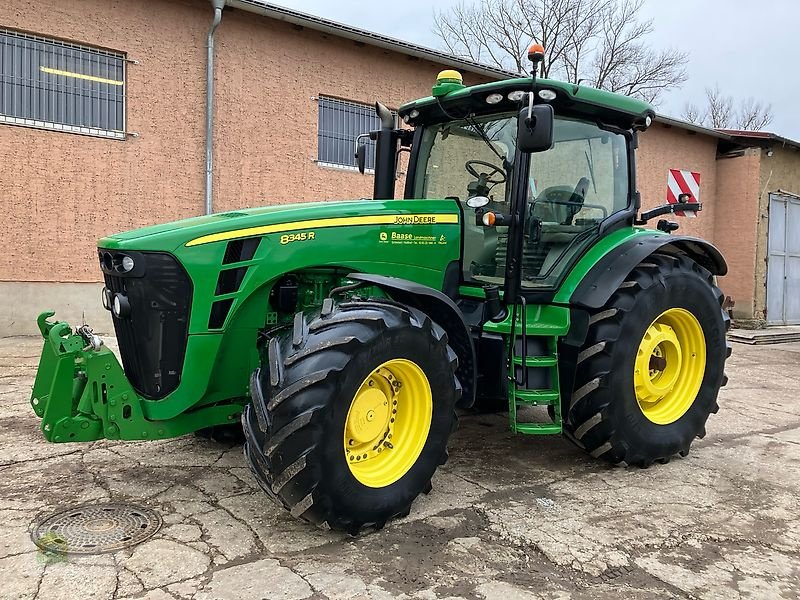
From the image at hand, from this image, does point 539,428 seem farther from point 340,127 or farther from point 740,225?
point 740,225

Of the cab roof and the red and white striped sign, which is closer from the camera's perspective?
the cab roof

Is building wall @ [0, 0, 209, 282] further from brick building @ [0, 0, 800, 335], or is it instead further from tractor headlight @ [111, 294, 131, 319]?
tractor headlight @ [111, 294, 131, 319]

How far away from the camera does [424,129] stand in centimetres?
479

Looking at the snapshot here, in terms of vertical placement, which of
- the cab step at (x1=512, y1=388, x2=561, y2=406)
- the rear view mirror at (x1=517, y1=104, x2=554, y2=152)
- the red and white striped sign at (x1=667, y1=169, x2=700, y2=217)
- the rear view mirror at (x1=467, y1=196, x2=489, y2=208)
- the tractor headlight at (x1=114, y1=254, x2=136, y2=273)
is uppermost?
the red and white striped sign at (x1=667, y1=169, x2=700, y2=217)

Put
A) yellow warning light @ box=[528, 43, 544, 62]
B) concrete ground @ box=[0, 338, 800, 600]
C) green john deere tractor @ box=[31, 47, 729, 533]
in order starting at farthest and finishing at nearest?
yellow warning light @ box=[528, 43, 544, 62] < green john deere tractor @ box=[31, 47, 729, 533] < concrete ground @ box=[0, 338, 800, 600]

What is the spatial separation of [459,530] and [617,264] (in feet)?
6.24

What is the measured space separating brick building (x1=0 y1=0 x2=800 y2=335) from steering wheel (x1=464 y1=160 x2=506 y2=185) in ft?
19.9

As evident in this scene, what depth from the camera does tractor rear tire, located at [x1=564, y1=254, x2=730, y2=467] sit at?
409 centimetres

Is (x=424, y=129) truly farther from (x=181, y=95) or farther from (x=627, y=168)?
(x=181, y=95)

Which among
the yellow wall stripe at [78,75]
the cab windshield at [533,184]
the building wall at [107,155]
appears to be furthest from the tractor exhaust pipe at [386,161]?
the yellow wall stripe at [78,75]

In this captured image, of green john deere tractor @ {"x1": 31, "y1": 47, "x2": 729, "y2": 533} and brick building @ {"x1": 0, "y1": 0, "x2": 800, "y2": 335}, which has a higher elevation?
brick building @ {"x1": 0, "y1": 0, "x2": 800, "y2": 335}

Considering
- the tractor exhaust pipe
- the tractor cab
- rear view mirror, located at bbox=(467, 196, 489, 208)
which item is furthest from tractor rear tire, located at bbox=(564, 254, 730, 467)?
the tractor exhaust pipe

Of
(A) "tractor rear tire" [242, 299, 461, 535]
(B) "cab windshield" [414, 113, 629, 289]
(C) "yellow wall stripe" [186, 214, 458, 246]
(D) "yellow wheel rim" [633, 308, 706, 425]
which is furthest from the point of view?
(D) "yellow wheel rim" [633, 308, 706, 425]

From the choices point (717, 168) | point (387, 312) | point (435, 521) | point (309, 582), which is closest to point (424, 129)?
point (387, 312)
